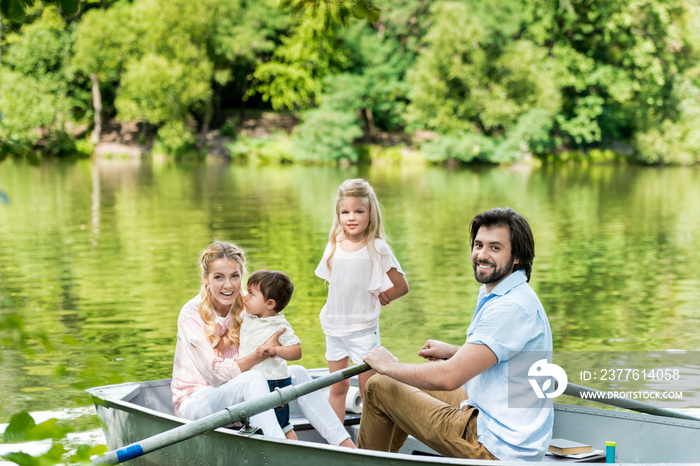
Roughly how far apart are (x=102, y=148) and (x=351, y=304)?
4044 centimetres

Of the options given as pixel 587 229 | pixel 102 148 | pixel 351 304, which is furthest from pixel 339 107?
pixel 351 304

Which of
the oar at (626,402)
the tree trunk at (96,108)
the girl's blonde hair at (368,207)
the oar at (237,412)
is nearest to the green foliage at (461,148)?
the tree trunk at (96,108)

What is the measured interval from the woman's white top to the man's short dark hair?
1503 mm

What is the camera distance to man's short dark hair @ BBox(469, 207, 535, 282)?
329 cm

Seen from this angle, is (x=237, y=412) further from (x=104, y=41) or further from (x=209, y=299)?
(x=104, y=41)

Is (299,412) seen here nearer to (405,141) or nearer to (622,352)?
(622,352)

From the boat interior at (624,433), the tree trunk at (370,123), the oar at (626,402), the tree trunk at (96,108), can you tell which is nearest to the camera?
the boat interior at (624,433)

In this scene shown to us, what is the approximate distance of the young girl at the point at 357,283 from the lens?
15.7 ft

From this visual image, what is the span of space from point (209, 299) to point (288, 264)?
7.58 metres

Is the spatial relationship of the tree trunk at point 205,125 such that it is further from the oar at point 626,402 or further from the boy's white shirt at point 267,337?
the oar at point 626,402

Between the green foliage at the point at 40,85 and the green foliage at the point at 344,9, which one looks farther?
the green foliage at the point at 40,85

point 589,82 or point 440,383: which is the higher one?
point 589,82

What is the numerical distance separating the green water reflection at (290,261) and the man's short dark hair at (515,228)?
1.70m

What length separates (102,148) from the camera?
43.0m
